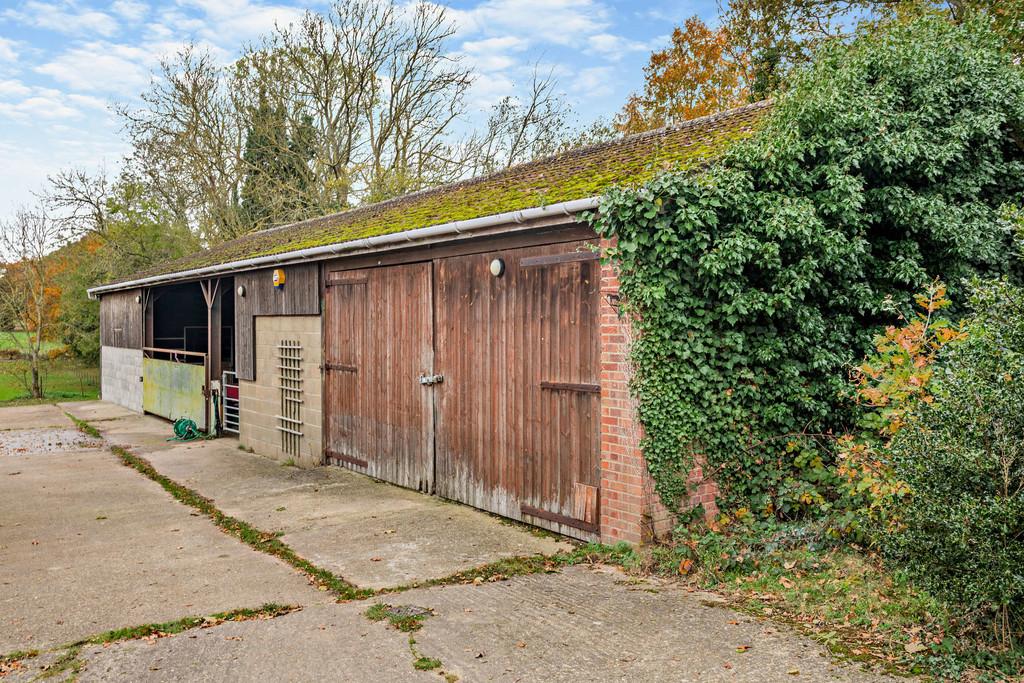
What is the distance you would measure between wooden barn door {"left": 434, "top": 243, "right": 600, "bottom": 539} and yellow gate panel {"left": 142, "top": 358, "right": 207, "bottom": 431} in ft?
24.0

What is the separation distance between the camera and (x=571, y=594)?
4.66 metres

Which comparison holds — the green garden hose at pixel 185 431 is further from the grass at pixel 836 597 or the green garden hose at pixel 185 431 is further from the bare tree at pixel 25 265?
the bare tree at pixel 25 265

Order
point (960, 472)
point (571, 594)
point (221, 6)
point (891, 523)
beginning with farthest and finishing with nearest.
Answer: point (221, 6)
point (571, 594)
point (891, 523)
point (960, 472)

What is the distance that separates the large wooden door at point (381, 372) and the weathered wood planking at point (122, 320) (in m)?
9.40

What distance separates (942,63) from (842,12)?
8312 mm

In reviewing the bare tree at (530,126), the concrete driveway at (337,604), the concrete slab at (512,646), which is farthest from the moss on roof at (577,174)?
the bare tree at (530,126)

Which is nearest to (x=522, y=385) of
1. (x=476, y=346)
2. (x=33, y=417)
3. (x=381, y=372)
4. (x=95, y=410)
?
(x=476, y=346)

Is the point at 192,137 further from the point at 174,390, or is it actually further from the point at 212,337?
the point at 212,337

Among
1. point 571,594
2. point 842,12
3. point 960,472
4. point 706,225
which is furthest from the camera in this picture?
point 842,12

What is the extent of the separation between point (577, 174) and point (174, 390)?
10.3 meters

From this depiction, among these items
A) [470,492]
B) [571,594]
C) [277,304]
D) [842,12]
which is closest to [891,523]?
[571,594]

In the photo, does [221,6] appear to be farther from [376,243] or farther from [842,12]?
[842,12]

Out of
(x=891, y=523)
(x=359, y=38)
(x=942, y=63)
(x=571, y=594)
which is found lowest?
(x=571, y=594)

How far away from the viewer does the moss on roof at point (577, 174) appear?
6.06m
